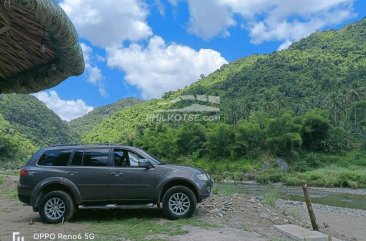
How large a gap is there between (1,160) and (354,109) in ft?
215

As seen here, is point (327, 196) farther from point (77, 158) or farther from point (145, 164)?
point (77, 158)

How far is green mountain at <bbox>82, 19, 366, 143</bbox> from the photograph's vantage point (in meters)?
81.6

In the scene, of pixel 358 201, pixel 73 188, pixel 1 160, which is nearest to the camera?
pixel 73 188

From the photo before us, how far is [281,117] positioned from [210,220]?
197 feet

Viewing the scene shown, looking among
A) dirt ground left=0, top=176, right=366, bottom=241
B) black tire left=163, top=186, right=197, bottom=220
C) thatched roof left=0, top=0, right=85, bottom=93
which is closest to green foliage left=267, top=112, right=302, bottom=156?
dirt ground left=0, top=176, right=366, bottom=241

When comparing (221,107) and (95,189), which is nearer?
(95,189)

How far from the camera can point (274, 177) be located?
174 ft

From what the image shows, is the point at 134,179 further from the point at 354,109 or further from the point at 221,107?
the point at 221,107

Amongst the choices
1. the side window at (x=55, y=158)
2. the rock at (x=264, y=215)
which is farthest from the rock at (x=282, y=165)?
the side window at (x=55, y=158)

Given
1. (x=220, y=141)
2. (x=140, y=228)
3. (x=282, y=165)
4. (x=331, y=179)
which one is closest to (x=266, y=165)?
(x=282, y=165)

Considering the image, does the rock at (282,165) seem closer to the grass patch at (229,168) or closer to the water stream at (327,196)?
the grass patch at (229,168)

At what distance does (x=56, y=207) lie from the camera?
29.4 feet

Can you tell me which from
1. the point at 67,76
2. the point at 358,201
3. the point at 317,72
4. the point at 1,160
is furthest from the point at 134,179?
the point at 317,72

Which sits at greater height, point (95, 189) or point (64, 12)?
point (64, 12)
